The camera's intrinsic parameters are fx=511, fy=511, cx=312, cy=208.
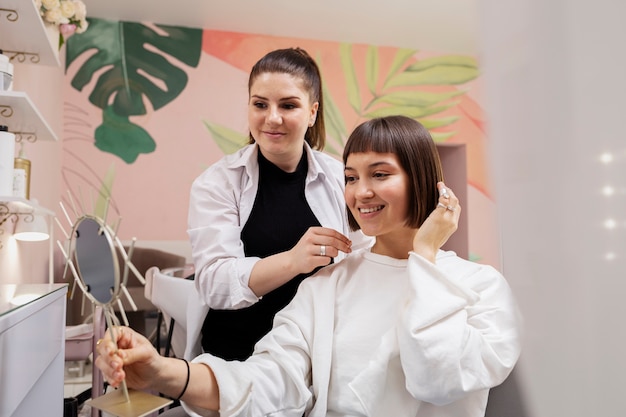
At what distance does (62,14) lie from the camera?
2.25m

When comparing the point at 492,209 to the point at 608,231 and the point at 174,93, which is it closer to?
the point at 608,231

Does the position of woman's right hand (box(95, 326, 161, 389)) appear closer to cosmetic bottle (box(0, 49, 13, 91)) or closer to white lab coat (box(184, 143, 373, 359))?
white lab coat (box(184, 143, 373, 359))

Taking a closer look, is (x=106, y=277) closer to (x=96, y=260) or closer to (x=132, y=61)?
(x=96, y=260)

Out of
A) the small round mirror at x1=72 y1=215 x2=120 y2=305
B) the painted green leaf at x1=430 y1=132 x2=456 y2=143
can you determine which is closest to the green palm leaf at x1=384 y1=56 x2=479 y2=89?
the painted green leaf at x1=430 y1=132 x2=456 y2=143

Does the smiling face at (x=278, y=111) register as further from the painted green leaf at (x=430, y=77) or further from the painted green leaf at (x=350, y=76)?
the painted green leaf at (x=430, y=77)

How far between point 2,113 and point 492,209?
2.02 metres

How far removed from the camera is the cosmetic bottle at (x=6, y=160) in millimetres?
1645

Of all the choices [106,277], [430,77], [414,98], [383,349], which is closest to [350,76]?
[414,98]

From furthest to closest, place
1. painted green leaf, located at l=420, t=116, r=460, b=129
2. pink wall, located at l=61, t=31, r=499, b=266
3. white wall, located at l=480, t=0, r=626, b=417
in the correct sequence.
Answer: painted green leaf, located at l=420, t=116, r=460, b=129, pink wall, located at l=61, t=31, r=499, b=266, white wall, located at l=480, t=0, r=626, b=417

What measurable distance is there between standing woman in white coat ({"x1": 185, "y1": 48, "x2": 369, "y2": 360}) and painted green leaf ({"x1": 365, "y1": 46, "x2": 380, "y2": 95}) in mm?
3512

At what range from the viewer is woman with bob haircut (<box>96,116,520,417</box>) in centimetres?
85

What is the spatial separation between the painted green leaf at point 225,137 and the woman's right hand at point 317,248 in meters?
3.41

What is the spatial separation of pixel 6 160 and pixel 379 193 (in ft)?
4.22

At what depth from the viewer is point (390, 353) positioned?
0.93 meters
